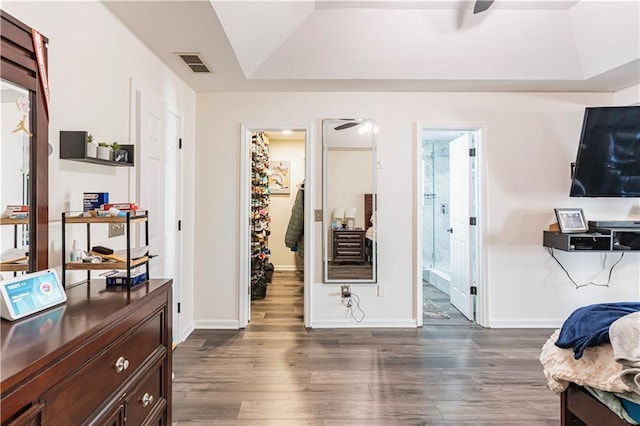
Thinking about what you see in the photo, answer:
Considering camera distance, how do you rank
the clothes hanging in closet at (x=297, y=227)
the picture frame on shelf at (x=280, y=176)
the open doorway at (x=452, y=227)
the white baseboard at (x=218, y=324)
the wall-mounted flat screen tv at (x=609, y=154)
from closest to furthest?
1. the wall-mounted flat screen tv at (x=609, y=154)
2. the white baseboard at (x=218, y=324)
3. the open doorway at (x=452, y=227)
4. the clothes hanging in closet at (x=297, y=227)
5. the picture frame on shelf at (x=280, y=176)

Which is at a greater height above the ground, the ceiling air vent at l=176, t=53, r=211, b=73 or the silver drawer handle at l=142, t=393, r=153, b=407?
the ceiling air vent at l=176, t=53, r=211, b=73

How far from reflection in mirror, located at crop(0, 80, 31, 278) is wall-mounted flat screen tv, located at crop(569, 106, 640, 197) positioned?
378 cm

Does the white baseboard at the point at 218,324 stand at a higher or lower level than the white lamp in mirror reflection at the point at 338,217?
lower

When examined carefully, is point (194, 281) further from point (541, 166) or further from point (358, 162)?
point (541, 166)

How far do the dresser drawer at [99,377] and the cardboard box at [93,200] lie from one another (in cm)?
72

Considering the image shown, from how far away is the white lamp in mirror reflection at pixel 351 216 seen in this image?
127 inches

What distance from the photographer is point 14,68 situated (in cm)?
113

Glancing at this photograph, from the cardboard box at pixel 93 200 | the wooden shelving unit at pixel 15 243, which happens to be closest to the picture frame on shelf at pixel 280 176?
the cardboard box at pixel 93 200

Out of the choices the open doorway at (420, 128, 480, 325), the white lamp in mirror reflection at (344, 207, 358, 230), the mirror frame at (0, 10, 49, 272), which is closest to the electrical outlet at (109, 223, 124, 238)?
the mirror frame at (0, 10, 49, 272)

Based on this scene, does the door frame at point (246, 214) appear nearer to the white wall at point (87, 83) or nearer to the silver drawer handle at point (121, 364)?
the white wall at point (87, 83)

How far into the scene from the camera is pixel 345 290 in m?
3.21

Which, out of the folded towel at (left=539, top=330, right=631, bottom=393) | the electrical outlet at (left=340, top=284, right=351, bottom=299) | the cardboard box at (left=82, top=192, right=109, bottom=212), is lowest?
the electrical outlet at (left=340, top=284, right=351, bottom=299)

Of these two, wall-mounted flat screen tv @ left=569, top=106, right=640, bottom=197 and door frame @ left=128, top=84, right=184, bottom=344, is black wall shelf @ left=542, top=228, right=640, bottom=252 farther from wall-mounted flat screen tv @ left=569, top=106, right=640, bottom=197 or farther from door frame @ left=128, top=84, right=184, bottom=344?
door frame @ left=128, top=84, right=184, bottom=344

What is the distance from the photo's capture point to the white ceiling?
8.13 ft
